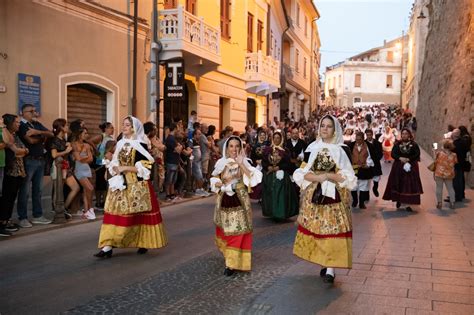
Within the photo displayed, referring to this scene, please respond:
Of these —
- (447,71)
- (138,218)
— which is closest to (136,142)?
(138,218)

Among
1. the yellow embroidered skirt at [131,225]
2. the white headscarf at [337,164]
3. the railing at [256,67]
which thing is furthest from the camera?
the railing at [256,67]

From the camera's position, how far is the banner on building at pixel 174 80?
51.4 feet

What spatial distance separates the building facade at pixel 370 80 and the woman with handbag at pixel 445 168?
2797 inches

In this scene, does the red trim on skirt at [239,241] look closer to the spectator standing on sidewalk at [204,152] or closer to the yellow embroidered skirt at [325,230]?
the yellow embroidered skirt at [325,230]

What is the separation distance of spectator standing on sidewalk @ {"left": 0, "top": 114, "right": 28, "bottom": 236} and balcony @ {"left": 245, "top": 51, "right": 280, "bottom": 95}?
16.2m

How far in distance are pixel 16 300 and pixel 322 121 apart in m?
3.78

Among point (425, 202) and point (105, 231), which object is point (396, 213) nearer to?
point (425, 202)

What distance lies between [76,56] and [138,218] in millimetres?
7051

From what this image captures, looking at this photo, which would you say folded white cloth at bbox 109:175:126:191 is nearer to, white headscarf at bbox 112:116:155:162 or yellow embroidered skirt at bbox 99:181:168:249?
yellow embroidered skirt at bbox 99:181:168:249

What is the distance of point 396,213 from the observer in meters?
11.5

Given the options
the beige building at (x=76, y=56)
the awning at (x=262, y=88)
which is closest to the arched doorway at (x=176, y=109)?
the beige building at (x=76, y=56)

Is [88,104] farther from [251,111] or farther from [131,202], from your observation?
[251,111]

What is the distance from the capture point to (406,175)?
11828 mm

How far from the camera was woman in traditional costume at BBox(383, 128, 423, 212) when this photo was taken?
11734 mm
